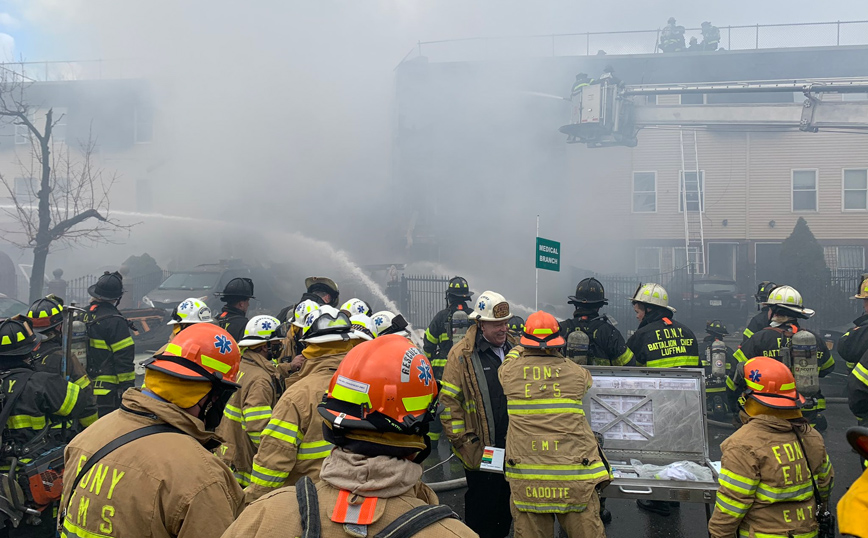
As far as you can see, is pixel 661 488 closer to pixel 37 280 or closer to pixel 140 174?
pixel 37 280

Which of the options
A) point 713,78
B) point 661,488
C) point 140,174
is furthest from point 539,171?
point 661,488

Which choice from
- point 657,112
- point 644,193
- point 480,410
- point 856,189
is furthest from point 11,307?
point 856,189

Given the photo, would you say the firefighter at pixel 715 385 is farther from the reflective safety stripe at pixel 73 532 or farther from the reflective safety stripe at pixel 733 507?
the reflective safety stripe at pixel 73 532

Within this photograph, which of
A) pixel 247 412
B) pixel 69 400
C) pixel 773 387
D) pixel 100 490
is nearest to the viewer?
pixel 100 490

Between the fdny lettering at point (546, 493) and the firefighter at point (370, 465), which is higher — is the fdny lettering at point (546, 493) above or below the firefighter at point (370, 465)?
below

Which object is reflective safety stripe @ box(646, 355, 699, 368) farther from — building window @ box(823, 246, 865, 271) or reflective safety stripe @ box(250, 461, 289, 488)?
building window @ box(823, 246, 865, 271)

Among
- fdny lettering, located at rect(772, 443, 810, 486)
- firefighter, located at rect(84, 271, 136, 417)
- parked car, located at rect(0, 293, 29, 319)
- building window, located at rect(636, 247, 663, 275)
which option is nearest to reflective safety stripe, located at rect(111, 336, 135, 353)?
firefighter, located at rect(84, 271, 136, 417)

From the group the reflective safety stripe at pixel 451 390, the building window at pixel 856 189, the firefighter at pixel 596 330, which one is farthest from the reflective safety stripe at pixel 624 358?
the building window at pixel 856 189

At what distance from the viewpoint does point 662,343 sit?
16.8 feet

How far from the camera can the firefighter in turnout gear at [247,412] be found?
11.8 ft

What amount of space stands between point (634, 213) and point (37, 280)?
59.2ft

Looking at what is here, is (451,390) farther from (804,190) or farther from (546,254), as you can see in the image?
(804,190)

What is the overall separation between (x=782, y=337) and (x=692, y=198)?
1724cm

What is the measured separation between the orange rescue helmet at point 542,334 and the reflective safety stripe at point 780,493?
1.21m
